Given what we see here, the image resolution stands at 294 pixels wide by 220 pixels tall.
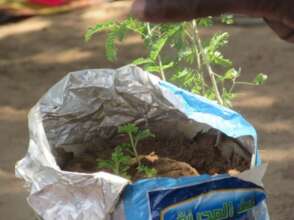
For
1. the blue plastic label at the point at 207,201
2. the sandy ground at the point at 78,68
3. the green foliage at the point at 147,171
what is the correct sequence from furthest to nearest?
1. the sandy ground at the point at 78,68
2. the green foliage at the point at 147,171
3. the blue plastic label at the point at 207,201

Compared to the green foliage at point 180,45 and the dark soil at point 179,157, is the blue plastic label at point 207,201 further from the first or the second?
the green foliage at point 180,45

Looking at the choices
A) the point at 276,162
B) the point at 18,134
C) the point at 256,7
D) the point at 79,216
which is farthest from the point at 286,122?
the point at 256,7

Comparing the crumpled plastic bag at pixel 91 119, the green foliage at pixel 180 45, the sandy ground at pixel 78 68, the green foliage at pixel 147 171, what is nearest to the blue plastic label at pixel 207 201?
the crumpled plastic bag at pixel 91 119

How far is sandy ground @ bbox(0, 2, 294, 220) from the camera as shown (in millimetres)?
2518

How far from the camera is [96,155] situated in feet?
6.16

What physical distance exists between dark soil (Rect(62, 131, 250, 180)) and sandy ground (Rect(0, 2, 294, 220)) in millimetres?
585

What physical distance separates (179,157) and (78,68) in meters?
1.51

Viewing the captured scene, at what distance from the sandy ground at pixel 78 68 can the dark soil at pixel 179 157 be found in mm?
585

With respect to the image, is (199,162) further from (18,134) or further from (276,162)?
(18,134)

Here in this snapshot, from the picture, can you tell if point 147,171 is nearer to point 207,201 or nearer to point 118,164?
point 118,164

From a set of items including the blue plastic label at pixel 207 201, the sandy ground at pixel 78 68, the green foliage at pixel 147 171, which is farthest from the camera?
the sandy ground at pixel 78 68

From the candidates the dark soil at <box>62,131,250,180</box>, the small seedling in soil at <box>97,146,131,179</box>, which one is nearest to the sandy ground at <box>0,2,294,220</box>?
the dark soil at <box>62,131,250,180</box>

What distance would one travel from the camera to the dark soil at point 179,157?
1.78 m

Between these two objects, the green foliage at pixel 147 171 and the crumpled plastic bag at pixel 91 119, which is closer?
the crumpled plastic bag at pixel 91 119
